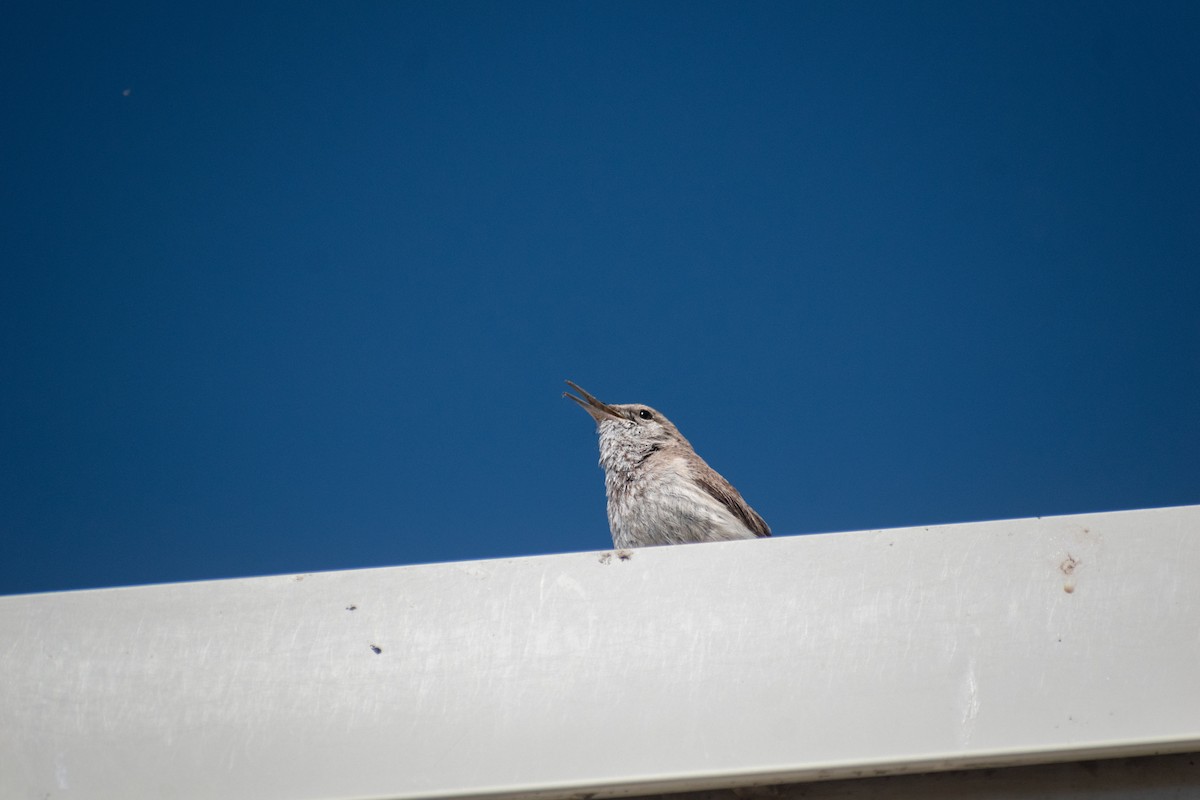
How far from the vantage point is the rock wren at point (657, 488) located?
4.43 metres

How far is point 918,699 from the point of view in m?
2.29

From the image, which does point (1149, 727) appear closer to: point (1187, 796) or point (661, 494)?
point (1187, 796)

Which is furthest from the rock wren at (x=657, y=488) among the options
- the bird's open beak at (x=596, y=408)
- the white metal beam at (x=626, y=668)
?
the white metal beam at (x=626, y=668)

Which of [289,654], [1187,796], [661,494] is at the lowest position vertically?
[1187,796]

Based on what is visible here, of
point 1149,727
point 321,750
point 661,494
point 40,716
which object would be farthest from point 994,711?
point 661,494

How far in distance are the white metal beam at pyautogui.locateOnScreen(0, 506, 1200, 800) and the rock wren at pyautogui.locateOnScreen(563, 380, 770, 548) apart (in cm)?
187

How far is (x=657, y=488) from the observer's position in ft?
15.2

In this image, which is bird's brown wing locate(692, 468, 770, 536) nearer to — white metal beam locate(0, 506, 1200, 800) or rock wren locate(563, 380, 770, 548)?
rock wren locate(563, 380, 770, 548)

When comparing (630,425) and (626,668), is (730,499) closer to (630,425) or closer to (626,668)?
(630,425)

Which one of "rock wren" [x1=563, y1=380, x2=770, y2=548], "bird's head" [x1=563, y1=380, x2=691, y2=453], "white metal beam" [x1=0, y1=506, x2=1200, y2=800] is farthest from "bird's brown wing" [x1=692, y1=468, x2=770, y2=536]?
"white metal beam" [x1=0, y1=506, x2=1200, y2=800]

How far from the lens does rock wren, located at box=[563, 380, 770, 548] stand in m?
4.43

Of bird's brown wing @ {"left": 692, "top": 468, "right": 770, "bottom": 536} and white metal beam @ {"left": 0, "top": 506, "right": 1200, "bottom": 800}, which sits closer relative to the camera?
white metal beam @ {"left": 0, "top": 506, "right": 1200, "bottom": 800}

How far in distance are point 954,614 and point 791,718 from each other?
1.40 ft

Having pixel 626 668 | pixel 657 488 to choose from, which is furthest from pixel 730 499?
pixel 626 668
